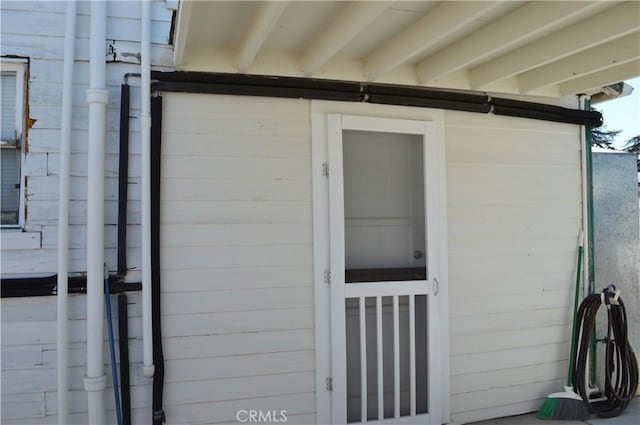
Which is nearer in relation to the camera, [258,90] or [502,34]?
[502,34]

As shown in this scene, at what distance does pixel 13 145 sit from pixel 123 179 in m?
0.59

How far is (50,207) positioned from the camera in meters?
2.62

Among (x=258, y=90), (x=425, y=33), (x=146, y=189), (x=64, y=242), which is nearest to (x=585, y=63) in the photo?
(x=425, y=33)

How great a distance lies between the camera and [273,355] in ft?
9.45

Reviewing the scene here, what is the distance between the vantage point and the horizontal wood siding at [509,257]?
3283 mm

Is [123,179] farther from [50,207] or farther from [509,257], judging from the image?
[509,257]

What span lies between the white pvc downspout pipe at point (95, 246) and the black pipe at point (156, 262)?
248mm

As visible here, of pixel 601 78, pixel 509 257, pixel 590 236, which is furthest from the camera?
pixel 590 236

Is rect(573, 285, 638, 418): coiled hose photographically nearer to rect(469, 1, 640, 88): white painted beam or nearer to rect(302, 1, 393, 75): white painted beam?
rect(469, 1, 640, 88): white painted beam

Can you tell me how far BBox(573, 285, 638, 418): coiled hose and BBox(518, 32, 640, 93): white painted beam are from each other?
154cm

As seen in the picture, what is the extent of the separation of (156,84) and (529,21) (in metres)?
1.97

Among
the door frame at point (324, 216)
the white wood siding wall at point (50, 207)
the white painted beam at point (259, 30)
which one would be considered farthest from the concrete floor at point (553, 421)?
the white painted beam at point (259, 30)

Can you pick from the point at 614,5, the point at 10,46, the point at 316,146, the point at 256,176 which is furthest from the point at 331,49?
the point at 10,46

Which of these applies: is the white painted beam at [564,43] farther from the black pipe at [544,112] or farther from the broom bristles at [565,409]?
the broom bristles at [565,409]
